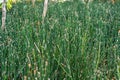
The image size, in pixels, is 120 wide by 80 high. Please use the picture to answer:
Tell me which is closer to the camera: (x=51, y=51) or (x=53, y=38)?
(x=51, y=51)

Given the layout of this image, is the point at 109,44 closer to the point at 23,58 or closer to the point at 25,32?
the point at 25,32

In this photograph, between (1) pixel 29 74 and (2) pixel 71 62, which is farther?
(2) pixel 71 62

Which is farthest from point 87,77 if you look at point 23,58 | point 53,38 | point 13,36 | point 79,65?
point 13,36

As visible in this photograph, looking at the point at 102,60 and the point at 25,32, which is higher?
the point at 25,32

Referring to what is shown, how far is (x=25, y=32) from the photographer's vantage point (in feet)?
10.6

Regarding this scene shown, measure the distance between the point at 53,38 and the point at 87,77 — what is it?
1.21 meters

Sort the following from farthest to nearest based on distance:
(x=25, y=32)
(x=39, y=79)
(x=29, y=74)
→ 1. (x=25, y=32)
2. (x=29, y=74)
3. (x=39, y=79)

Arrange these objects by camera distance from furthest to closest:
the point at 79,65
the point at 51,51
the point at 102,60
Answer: the point at 102,60 → the point at 51,51 → the point at 79,65

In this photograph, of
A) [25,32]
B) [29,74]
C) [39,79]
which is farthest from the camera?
Answer: [25,32]

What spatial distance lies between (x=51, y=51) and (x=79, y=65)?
327 mm

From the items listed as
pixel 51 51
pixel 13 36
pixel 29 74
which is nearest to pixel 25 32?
pixel 13 36

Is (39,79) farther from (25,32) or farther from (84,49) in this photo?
(25,32)

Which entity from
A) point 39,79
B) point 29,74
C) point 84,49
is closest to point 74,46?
point 84,49

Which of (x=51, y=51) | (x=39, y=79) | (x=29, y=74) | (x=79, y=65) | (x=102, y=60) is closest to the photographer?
(x=39, y=79)
